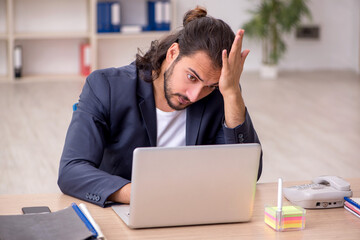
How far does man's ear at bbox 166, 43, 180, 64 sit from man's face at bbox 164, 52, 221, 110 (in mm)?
29

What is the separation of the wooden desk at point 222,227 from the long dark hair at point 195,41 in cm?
49

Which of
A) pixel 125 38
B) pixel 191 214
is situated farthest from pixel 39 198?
pixel 125 38

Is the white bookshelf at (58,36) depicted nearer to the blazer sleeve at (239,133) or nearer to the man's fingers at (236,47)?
the blazer sleeve at (239,133)

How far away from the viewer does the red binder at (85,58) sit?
725 centimetres

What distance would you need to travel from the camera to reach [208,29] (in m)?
1.91

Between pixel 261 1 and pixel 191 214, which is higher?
pixel 261 1

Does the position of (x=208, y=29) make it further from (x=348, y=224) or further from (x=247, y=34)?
(x=247, y=34)

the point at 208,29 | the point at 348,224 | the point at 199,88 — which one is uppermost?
the point at 208,29

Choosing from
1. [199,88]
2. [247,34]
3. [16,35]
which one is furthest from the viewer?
[247,34]

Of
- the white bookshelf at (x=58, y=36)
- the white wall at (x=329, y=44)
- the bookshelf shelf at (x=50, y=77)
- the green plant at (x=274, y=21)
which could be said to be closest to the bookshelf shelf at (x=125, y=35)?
the white bookshelf at (x=58, y=36)

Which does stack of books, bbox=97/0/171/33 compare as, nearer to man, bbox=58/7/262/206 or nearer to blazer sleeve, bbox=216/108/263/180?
man, bbox=58/7/262/206

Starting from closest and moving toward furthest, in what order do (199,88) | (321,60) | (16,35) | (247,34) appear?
(199,88)
(16,35)
(247,34)
(321,60)

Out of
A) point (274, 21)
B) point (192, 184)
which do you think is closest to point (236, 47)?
point (192, 184)

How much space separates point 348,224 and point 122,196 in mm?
608
